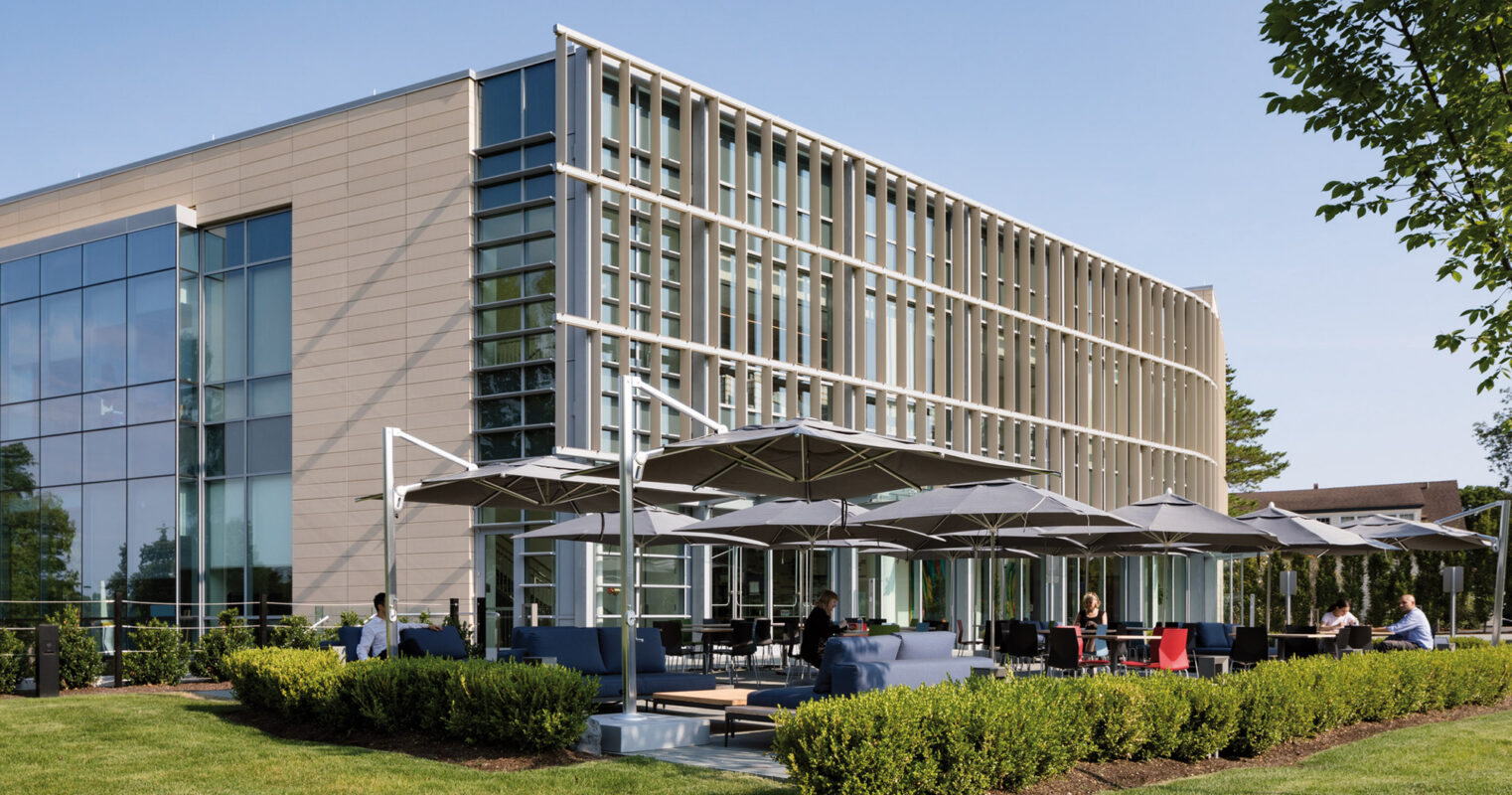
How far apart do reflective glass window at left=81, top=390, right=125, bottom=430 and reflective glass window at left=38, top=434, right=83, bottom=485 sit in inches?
23.7

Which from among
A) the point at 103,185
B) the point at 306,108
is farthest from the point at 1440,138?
the point at 103,185

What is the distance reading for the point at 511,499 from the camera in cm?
1722

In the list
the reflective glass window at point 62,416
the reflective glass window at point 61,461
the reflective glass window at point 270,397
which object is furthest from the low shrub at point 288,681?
the reflective glass window at point 62,416

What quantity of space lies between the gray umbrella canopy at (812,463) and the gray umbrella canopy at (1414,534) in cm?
1263

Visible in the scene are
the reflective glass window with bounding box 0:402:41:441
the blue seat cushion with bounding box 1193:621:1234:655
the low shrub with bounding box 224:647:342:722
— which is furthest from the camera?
the reflective glass window with bounding box 0:402:41:441

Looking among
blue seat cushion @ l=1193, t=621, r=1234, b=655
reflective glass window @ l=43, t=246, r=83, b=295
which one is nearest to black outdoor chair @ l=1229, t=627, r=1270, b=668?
blue seat cushion @ l=1193, t=621, r=1234, b=655

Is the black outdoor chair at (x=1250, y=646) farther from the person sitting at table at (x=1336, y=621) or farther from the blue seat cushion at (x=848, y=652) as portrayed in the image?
the blue seat cushion at (x=848, y=652)

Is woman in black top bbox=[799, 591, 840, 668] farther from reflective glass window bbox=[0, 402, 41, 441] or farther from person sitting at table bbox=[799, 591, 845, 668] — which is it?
reflective glass window bbox=[0, 402, 41, 441]

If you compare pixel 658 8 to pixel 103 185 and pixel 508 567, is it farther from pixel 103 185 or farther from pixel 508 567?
pixel 103 185

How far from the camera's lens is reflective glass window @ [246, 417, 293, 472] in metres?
27.0

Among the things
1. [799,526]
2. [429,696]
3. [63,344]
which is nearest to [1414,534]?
[799,526]

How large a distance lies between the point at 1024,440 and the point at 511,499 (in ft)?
73.7

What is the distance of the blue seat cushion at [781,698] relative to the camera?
1198cm

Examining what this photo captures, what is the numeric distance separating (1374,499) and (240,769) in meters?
108
